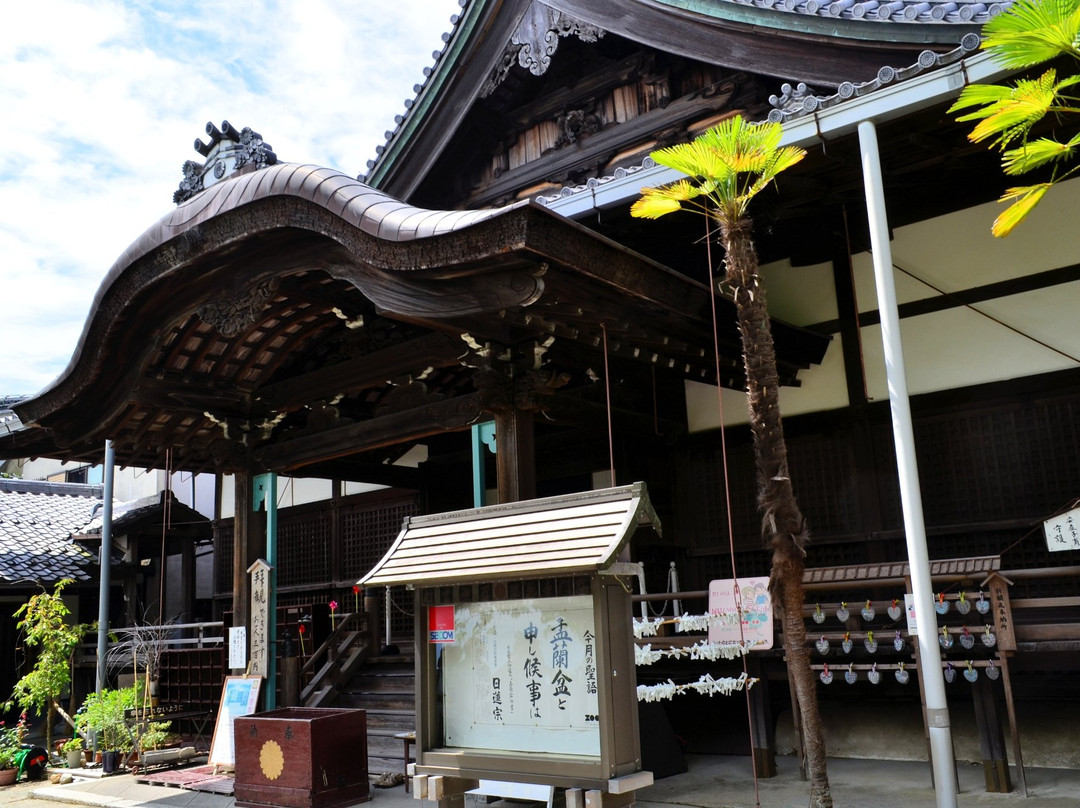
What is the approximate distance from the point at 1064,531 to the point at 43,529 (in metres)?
17.1

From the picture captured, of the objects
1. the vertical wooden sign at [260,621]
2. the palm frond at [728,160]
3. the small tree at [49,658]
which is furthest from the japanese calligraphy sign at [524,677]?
the small tree at [49,658]

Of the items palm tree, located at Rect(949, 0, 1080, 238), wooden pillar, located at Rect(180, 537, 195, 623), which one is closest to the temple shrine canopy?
palm tree, located at Rect(949, 0, 1080, 238)

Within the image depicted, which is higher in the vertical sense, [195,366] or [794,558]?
[195,366]

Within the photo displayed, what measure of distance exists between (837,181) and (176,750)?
959cm

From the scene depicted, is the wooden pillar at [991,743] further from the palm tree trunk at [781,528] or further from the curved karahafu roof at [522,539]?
the curved karahafu roof at [522,539]

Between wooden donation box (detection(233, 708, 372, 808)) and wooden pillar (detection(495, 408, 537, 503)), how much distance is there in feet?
8.35

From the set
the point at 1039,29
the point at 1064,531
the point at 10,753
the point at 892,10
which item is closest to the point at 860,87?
the point at 892,10

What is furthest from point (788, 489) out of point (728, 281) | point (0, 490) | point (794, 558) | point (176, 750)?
point (0, 490)

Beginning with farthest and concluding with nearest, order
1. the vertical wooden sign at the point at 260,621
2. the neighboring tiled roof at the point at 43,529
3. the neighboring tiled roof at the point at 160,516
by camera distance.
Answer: the neighboring tiled roof at the point at 160,516, the neighboring tiled roof at the point at 43,529, the vertical wooden sign at the point at 260,621

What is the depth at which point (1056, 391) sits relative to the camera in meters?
7.93

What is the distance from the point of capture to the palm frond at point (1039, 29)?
13.7 feet

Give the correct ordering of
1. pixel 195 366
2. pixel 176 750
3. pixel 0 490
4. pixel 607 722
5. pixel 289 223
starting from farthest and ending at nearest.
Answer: pixel 0 490 < pixel 176 750 < pixel 195 366 < pixel 289 223 < pixel 607 722

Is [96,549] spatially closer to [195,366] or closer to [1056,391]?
[195,366]

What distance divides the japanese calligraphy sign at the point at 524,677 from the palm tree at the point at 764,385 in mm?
1230
